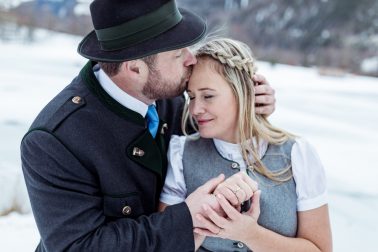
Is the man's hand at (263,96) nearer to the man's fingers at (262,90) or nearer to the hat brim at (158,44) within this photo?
the man's fingers at (262,90)

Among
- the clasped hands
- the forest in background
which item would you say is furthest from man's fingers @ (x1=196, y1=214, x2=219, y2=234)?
the forest in background

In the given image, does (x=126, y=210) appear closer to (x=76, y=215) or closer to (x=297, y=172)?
(x=76, y=215)

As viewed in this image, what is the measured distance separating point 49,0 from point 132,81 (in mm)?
22762

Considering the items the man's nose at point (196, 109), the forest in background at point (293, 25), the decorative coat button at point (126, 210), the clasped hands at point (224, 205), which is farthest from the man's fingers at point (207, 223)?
the forest in background at point (293, 25)

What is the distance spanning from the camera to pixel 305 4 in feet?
125

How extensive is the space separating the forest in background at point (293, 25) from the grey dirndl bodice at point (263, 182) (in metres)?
20.5

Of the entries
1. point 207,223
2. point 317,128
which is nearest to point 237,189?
point 207,223

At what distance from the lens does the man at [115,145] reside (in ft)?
4.33

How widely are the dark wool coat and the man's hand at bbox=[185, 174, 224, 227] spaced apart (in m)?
0.02

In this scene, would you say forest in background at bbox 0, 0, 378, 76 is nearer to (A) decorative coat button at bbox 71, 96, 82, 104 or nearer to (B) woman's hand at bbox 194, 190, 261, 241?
(A) decorative coat button at bbox 71, 96, 82, 104

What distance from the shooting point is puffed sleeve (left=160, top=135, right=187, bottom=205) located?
61.1 inches

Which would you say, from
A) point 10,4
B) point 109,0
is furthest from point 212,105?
point 10,4

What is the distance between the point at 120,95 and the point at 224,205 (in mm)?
516

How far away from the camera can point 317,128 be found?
6.43 meters
